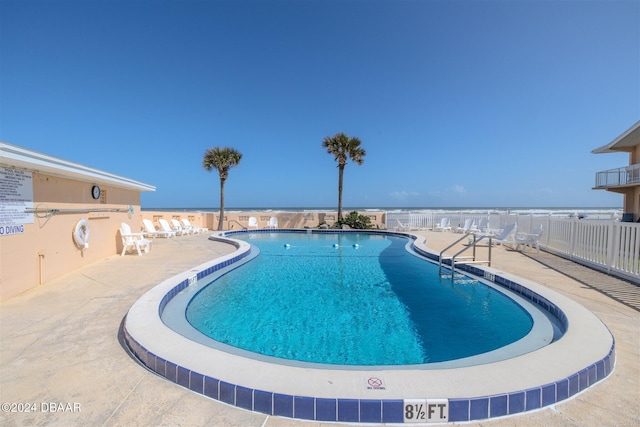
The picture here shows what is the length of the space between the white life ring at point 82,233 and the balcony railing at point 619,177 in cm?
2047

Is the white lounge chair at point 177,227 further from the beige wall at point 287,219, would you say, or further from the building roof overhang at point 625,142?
the building roof overhang at point 625,142

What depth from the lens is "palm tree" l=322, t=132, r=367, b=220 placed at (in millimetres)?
17453

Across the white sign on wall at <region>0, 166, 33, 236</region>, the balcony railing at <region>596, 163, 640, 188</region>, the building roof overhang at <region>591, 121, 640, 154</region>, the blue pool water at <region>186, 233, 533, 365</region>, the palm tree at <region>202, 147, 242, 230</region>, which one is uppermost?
the building roof overhang at <region>591, 121, 640, 154</region>

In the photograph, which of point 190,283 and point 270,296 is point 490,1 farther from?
point 190,283

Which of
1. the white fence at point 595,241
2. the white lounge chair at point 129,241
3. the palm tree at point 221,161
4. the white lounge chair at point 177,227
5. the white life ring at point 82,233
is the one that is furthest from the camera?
the palm tree at point 221,161

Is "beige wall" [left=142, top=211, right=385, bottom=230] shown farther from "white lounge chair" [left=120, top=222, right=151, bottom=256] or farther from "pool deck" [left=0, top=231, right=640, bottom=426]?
"pool deck" [left=0, top=231, right=640, bottom=426]

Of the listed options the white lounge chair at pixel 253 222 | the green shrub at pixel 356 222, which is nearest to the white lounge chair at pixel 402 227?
the green shrub at pixel 356 222

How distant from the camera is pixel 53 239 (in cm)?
554

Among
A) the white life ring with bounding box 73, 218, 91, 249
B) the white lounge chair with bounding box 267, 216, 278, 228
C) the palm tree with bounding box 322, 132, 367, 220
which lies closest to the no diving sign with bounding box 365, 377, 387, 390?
the white life ring with bounding box 73, 218, 91, 249

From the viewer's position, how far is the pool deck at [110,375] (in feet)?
5.94

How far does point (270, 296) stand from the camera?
209 inches

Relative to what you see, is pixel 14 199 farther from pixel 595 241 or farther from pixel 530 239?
pixel 530 239

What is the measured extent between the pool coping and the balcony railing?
52.1 ft

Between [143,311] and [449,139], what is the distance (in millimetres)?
26436
